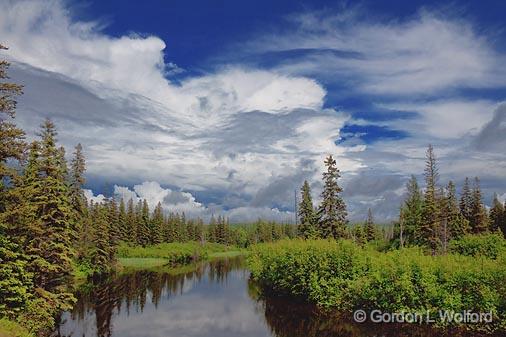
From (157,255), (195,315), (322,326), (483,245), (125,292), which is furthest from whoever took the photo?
(157,255)

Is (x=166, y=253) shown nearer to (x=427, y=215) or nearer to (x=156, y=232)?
(x=156, y=232)

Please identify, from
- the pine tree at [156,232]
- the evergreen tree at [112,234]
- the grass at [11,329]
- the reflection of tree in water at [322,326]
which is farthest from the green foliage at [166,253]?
the grass at [11,329]

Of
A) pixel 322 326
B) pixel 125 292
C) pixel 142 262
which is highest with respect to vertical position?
pixel 322 326

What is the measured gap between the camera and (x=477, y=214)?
90.8 metres

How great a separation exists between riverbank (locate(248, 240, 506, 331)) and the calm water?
5.32ft

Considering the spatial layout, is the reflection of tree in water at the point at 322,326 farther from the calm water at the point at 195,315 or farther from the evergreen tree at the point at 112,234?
the evergreen tree at the point at 112,234

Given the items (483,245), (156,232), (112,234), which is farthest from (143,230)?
(483,245)

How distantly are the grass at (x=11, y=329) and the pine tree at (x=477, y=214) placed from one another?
86.7 m

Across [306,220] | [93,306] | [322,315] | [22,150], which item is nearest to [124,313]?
[93,306]

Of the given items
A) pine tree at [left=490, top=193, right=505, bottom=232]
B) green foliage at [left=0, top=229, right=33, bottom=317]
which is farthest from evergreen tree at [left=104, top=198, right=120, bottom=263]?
pine tree at [left=490, top=193, right=505, bottom=232]

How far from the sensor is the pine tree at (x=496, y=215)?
89644 millimetres

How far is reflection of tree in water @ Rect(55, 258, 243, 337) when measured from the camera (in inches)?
1636

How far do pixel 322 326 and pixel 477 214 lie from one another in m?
70.8

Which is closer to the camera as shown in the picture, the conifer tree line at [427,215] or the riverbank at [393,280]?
the riverbank at [393,280]
